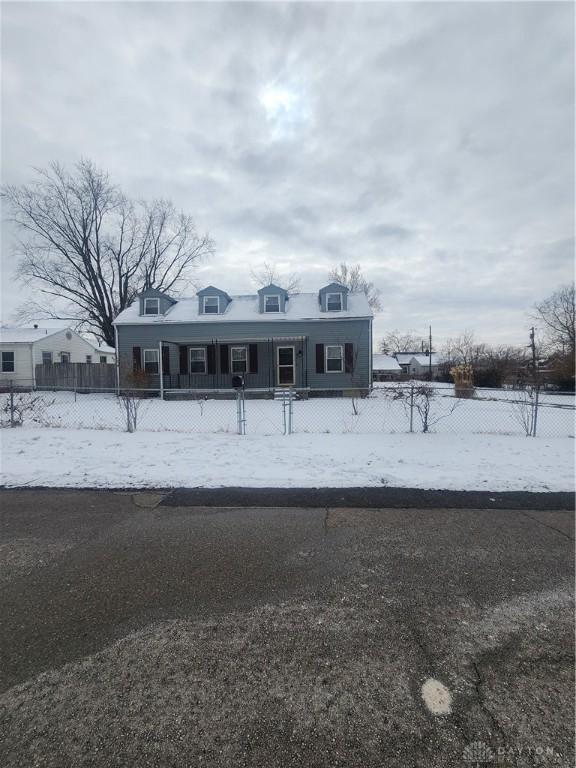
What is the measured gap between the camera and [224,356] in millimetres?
18906

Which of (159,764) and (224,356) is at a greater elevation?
(224,356)

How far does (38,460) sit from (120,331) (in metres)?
14.9

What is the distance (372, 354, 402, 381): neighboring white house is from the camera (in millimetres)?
45031

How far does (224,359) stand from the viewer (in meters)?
18.9

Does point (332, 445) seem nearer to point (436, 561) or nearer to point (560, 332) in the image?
point (436, 561)

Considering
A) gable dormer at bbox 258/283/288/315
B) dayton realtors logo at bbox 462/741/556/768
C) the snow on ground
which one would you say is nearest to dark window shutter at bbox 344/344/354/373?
gable dormer at bbox 258/283/288/315

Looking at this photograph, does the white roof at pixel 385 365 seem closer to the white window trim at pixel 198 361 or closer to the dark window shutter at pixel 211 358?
the dark window shutter at pixel 211 358

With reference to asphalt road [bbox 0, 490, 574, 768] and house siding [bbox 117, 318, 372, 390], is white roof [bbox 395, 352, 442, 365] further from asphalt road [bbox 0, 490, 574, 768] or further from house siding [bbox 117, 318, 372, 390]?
asphalt road [bbox 0, 490, 574, 768]

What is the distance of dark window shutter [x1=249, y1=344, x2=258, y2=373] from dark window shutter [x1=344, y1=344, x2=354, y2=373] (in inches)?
176

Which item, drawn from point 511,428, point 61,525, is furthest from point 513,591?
point 511,428

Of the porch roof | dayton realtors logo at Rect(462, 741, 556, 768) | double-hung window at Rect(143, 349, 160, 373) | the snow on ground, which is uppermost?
the porch roof

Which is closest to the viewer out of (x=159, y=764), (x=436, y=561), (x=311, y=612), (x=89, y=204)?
(x=159, y=764)

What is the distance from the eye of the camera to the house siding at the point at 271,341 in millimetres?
18453

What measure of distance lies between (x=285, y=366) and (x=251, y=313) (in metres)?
3.38
